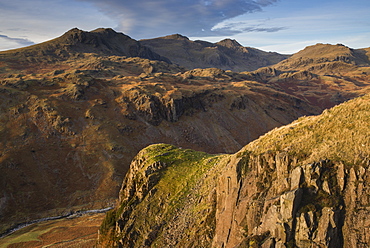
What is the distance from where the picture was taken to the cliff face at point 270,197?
20484 millimetres

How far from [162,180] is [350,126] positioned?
23.6 metres

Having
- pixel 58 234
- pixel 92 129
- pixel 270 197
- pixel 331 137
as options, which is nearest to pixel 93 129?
pixel 92 129

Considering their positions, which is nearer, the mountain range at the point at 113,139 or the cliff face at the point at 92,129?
the mountain range at the point at 113,139

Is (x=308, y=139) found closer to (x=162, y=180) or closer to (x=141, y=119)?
(x=162, y=180)

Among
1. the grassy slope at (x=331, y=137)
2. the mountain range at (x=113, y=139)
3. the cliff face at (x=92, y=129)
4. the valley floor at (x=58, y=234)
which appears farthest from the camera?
the cliff face at (x=92, y=129)

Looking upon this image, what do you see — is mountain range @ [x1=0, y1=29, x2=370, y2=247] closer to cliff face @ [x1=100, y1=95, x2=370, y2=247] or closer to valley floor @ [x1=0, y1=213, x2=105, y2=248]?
cliff face @ [x1=100, y1=95, x2=370, y2=247]

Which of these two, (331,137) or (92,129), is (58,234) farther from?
(331,137)

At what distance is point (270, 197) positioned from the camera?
2369 cm

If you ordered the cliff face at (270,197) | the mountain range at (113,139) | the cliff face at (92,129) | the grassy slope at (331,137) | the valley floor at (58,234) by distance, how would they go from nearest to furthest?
the cliff face at (270,197) → the grassy slope at (331,137) → the mountain range at (113,139) → the valley floor at (58,234) → the cliff face at (92,129)

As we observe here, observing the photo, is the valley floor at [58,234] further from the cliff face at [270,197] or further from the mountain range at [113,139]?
the cliff face at [270,197]

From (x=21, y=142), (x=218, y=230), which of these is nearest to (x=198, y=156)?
(x=218, y=230)

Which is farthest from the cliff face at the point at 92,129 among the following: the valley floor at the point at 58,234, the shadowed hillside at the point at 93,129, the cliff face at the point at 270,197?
the cliff face at the point at 270,197

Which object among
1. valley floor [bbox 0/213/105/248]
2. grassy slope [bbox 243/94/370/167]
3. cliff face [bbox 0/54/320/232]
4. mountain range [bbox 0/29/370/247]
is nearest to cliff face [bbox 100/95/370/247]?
grassy slope [bbox 243/94/370/167]

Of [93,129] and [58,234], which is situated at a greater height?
[93,129]
